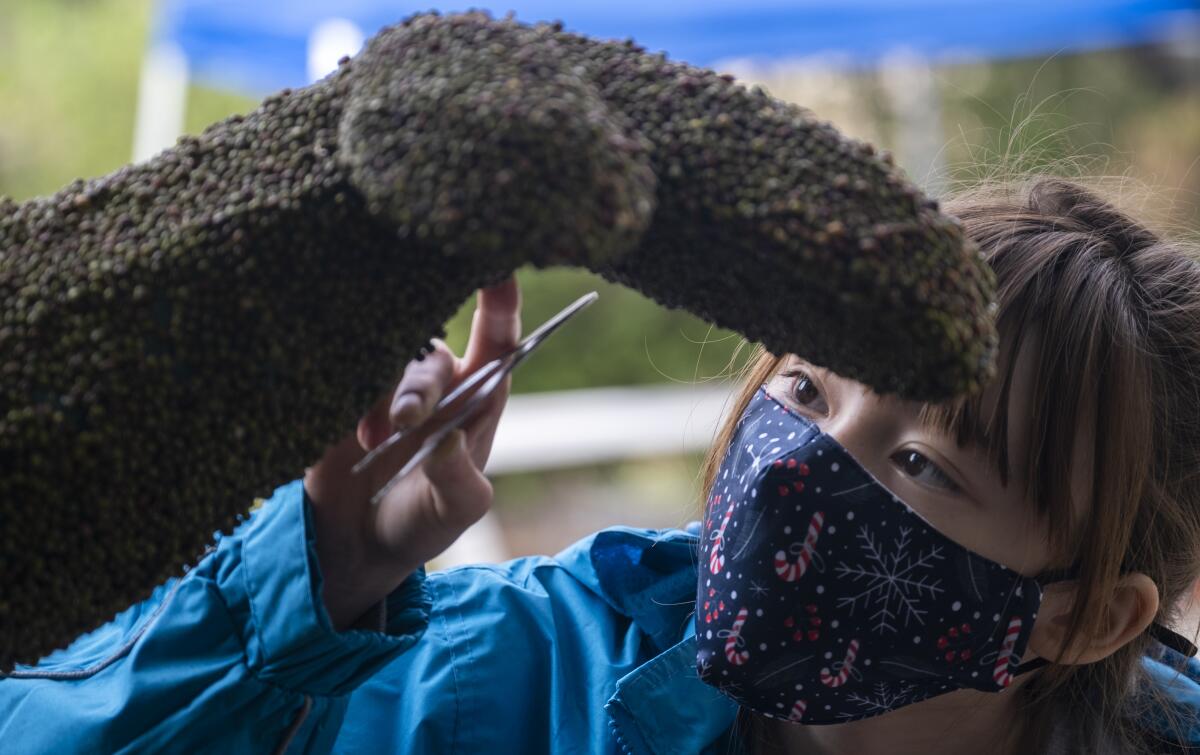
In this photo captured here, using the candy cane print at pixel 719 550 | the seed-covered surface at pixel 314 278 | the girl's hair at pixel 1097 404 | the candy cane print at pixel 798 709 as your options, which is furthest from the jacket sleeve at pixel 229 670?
the girl's hair at pixel 1097 404

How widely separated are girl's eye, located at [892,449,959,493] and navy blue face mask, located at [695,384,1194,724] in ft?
0.20

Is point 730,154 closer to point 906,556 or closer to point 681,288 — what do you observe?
point 681,288

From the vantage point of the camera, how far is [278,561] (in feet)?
4.79

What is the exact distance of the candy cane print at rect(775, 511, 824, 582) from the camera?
63.4 inches

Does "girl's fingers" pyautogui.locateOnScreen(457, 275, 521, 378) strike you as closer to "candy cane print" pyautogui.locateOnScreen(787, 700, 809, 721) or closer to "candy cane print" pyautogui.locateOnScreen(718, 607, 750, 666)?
"candy cane print" pyautogui.locateOnScreen(718, 607, 750, 666)

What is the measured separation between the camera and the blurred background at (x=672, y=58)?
4.79m

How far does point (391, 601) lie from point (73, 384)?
0.60 metres

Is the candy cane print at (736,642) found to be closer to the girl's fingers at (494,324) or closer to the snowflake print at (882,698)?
the snowflake print at (882,698)

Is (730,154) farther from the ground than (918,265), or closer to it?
farther from the ground

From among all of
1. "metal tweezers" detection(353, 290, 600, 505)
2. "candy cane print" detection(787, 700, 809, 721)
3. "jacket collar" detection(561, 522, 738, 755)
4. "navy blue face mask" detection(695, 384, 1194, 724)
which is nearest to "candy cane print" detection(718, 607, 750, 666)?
"navy blue face mask" detection(695, 384, 1194, 724)

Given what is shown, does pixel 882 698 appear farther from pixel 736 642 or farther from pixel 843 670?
pixel 736 642

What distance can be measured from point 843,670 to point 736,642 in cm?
17

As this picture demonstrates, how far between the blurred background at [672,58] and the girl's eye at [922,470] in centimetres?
51

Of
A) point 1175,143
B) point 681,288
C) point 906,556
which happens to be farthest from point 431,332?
point 1175,143
